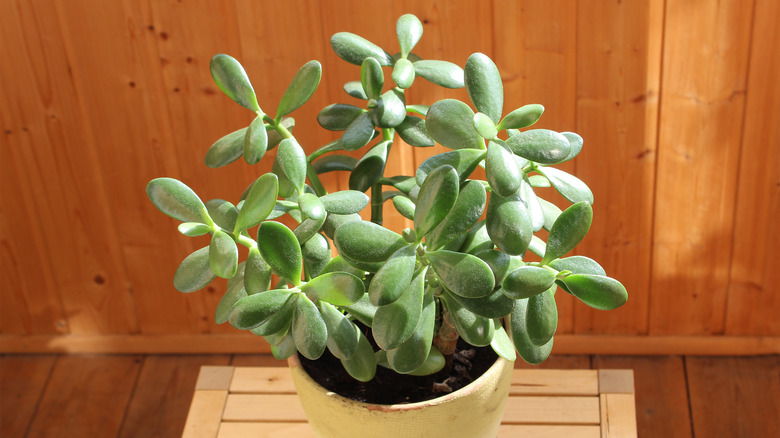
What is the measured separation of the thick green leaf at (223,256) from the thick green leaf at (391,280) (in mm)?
154

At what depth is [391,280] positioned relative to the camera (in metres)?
0.73

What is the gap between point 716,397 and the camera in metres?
1.83

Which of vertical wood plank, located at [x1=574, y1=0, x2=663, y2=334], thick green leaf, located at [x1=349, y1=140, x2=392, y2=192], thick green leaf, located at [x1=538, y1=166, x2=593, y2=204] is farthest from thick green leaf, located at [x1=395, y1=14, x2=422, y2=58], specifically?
vertical wood plank, located at [x1=574, y1=0, x2=663, y2=334]

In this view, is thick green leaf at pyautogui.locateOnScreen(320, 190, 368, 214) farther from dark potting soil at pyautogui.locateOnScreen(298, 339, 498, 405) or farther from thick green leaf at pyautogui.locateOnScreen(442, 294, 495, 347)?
dark potting soil at pyautogui.locateOnScreen(298, 339, 498, 405)

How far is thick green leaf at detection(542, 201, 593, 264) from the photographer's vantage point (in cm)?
79

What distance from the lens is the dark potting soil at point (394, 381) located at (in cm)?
98

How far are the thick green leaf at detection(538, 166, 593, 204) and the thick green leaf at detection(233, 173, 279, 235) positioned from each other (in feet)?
1.00

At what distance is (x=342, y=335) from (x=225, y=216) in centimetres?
19

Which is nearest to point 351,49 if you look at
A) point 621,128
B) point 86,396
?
point 621,128

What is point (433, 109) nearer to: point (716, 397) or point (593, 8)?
point (593, 8)

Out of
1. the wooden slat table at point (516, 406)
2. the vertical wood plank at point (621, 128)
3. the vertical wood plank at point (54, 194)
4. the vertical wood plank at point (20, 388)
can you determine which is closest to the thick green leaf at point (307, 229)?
the wooden slat table at point (516, 406)

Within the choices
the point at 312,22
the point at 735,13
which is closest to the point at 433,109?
the point at 312,22

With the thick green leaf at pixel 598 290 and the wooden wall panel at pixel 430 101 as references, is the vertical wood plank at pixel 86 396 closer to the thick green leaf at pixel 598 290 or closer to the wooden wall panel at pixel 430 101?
the wooden wall panel at pixel 430 101

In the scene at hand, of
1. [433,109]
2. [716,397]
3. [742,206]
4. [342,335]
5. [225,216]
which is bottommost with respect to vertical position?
[716,397]
